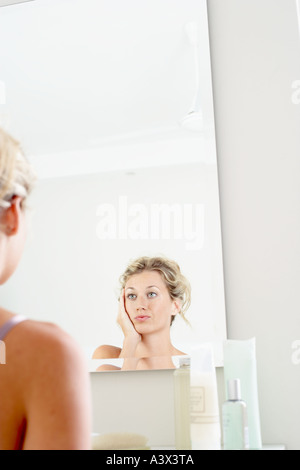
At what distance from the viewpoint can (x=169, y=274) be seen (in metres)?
1.41

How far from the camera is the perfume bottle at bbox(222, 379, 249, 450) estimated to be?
3.31 ft

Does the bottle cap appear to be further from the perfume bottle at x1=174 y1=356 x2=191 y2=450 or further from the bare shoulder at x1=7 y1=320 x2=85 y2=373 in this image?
the bare shoulder at x1=7 y1=320 x2=85 y2=373

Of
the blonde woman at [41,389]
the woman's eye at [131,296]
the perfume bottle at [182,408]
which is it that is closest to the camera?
the blonde woman at [41,389]

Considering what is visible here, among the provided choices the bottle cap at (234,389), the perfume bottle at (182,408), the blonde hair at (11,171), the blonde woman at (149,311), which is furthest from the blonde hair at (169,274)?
the blonde hair at (11,171)

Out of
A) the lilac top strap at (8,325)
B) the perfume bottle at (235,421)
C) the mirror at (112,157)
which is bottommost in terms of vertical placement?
the perfume bottle at (235,421)

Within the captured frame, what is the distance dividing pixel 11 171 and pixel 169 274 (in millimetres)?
763

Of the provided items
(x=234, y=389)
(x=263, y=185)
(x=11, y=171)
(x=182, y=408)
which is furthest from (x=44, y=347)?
(x=263, y=185)

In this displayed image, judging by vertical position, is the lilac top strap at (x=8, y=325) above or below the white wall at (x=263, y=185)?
below

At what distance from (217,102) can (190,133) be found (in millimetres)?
117

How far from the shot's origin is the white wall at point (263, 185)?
51.6 inches

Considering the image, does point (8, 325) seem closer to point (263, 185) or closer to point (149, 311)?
point (149, 311)

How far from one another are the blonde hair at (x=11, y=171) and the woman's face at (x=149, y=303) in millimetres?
699

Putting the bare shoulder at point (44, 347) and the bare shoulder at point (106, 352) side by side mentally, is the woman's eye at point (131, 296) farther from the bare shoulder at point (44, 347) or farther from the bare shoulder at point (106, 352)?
the bare shoulder at point (44, 347)

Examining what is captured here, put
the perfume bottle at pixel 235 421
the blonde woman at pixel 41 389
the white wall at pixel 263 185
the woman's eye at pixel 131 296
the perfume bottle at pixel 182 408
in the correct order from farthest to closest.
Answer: the woman's eye at pixel 131 296
the white wall at pixel 263 185
the perfume bottle at pixel 182 408
the perfume bottle at pixel 235 421
the blonde woman at pixel 41 389
